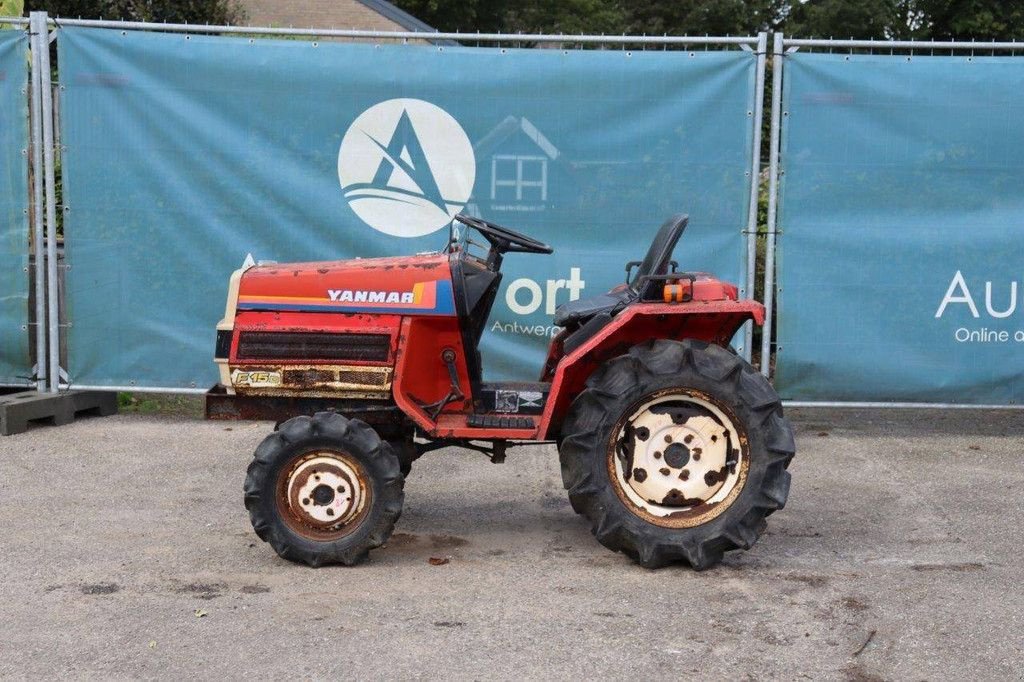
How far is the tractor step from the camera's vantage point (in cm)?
588

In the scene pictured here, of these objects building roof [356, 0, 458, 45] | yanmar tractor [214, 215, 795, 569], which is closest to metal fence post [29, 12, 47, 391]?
yanmar tractor [214, 215, 795, 569]

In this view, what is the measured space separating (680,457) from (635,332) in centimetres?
62

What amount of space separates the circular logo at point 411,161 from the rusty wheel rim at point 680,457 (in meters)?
2.92

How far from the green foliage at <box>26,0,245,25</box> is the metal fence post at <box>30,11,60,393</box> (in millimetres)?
9236

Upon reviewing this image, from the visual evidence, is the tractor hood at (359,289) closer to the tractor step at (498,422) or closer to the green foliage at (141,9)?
the tractor step at (498,422)

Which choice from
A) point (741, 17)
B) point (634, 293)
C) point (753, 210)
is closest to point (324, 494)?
point (634, 293)

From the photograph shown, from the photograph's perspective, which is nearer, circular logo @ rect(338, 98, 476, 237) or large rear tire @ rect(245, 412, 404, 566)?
large rear tire @ rect(245, 412, 404, 566)

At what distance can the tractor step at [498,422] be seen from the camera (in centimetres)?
588

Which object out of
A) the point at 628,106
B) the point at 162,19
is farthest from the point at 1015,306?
the point at 162,19

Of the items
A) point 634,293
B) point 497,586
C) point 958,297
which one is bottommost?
point 497,586

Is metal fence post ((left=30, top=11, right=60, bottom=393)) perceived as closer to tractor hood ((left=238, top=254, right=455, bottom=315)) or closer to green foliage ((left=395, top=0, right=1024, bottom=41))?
tractor hood ((left=238, top=254, right=455, bottom=315))

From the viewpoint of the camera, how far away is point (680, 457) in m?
5.61

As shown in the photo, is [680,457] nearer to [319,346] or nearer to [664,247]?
[664,247]

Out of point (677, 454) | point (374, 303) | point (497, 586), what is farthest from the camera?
point (374, 303)
